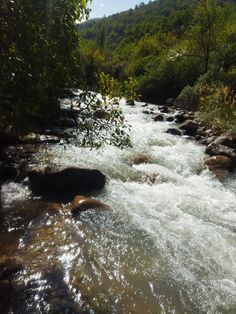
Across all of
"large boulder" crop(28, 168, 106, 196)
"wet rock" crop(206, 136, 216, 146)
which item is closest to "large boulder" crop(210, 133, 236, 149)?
"wet rock" crop(206, 136, 216, 146)

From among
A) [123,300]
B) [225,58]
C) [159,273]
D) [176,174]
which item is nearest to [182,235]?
[159,273]

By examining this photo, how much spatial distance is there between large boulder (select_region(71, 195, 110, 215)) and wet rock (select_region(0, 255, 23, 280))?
2.24 metres

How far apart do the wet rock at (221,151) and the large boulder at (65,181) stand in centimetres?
555

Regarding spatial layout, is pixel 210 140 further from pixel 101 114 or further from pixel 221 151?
pixel 101 114

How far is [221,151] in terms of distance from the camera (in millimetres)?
13703

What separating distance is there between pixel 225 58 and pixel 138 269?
994 inches

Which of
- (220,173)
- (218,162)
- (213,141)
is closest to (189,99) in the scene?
(213,141)

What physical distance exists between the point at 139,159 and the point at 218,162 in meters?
2.84

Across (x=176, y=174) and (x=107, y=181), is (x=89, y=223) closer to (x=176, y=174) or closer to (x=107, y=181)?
(x=107, y=181)

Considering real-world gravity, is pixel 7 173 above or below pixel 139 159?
above

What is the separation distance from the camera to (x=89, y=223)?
8.05m

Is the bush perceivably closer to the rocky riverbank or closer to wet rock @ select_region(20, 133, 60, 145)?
the rocky riverbank

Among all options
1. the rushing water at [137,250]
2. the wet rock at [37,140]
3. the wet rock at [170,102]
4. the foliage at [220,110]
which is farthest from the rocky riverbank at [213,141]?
the wet rock at [170,102]

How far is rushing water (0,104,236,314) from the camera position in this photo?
5.70m
